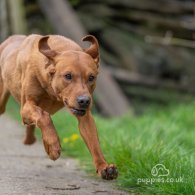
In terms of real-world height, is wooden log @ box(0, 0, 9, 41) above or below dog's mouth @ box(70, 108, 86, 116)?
below

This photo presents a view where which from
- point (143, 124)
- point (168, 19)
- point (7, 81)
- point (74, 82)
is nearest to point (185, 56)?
point (168, 19)

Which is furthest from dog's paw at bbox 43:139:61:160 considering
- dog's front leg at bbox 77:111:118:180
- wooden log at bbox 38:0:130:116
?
wooden log at bbox 38:0:130:116

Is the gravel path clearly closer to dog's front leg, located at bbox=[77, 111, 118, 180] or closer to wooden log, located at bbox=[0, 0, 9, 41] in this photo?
dog's front leg, located at bbox=[77, 111, 118, 180]

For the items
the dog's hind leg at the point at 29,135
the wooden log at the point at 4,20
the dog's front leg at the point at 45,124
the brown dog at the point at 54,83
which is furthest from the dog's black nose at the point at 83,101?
the wooden log at the point at 4,20

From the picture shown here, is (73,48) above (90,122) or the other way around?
above

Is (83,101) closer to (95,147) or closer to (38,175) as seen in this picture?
(95,147)

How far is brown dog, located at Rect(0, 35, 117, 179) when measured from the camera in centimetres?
547

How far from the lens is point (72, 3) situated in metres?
12.9

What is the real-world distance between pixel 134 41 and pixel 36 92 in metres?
6.84

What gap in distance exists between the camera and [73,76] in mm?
5508

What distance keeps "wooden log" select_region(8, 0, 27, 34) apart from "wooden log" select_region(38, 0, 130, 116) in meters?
0.45

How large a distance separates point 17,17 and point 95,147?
674 centimetres

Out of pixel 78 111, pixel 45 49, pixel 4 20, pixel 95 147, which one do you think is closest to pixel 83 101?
pixel 78 111

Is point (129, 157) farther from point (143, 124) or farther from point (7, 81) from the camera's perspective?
point (143, 124)
